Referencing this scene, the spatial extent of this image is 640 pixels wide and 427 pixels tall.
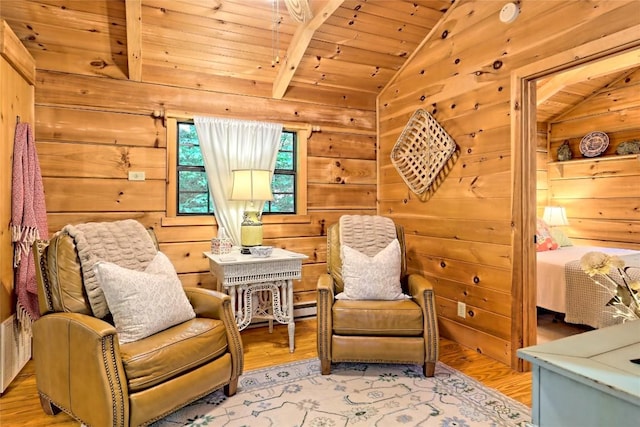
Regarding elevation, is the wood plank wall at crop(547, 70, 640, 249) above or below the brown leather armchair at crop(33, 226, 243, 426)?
above

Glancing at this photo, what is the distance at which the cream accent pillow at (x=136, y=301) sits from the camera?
2.00 m

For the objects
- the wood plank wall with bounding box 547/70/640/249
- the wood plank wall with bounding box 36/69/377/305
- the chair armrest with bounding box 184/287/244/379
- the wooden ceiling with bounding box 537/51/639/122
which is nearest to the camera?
the chair armrest with bounding box 184/287/244/379

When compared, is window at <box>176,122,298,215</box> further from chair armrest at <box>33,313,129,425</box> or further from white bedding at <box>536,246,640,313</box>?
white bedding at <box>536,246,640,313</box>

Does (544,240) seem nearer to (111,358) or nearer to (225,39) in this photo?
(225,39)

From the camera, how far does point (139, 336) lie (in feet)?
6.56

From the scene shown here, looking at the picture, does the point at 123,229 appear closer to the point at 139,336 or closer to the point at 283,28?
the point at 139,336

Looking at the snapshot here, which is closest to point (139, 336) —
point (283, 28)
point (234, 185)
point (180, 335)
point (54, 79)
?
point (180, 335)

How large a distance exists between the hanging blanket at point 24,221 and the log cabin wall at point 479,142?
2887 millimetres

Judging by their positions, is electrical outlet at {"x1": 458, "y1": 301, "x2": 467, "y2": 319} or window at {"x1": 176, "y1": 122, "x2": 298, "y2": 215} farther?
window at {"x1": 176, "y1": 122, "x2": 298, "y2": 215}

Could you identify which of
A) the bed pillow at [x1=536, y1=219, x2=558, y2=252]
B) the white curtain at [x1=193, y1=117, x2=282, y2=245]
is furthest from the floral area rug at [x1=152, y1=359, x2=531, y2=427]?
the bed pillow at [x1=536, y1=219, x2=558, y2=252]

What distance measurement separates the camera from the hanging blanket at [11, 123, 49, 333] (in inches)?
99.1

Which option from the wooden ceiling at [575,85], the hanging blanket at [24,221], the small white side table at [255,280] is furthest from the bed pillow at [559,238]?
the hanging blanket at [24,221]

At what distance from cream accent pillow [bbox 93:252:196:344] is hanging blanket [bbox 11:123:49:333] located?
0.82 meters

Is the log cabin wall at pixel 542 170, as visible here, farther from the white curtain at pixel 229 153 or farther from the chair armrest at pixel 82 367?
the chair armrest at pixel 82 367
